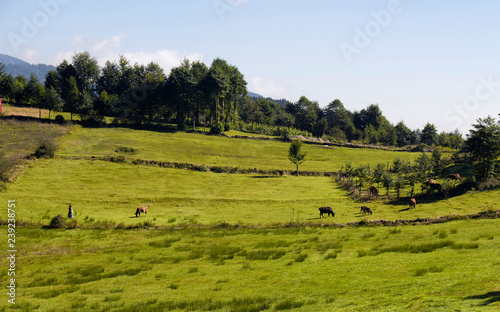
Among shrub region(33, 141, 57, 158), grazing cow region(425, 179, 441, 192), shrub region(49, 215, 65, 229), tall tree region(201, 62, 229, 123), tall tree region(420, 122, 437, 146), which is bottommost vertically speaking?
shrub region(49, 215, 65, 229)

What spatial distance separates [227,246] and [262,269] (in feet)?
25.8

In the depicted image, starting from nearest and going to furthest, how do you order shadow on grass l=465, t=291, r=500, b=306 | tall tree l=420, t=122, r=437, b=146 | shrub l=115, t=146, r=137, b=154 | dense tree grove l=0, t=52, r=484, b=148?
shadow on grass l=465, t=291, r=500, b=306
shrub l=115, t=146, r=137, b=154
dense tree grove l=0, t=52, r=484, b=148
tall tree l=420, t=122, r=437, b=146

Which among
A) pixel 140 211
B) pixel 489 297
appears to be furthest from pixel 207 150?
pixel 489 297

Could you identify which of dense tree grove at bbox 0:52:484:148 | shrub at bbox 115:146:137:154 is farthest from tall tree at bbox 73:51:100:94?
shrub at bbox 115:146:137:154

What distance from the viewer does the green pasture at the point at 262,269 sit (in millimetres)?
16828

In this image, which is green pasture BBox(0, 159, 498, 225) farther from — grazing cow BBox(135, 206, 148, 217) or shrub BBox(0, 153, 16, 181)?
shrub BBox(0, 153, 16, 181)

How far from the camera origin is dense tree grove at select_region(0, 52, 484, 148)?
111688 mm

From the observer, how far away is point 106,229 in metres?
38.4

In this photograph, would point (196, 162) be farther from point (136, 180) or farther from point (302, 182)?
point (302, 182)

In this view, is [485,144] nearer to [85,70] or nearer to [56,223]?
[56,223]

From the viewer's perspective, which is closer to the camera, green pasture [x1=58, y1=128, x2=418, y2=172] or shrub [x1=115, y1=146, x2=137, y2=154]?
shrub [x1=115, y1=146, x2=137, y2=154]

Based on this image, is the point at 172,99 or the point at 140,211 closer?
the point at 140,211

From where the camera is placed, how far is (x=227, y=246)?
104 ft

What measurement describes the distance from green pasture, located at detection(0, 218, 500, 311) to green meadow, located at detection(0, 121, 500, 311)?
0.31ft
